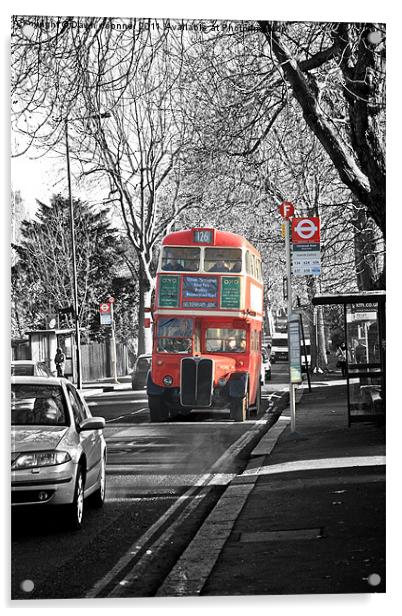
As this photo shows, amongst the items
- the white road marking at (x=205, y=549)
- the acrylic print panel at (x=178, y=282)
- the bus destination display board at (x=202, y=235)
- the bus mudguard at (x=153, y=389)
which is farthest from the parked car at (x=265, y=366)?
the bus destination display board at (x=202, y=235)

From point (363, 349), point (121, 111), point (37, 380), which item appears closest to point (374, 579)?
point (37, 380)

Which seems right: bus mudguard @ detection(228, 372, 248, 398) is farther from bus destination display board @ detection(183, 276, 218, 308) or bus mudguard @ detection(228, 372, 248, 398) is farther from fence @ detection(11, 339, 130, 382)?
fence @ detection(11, 339, 130, 382)

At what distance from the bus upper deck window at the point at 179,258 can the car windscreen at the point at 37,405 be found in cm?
141

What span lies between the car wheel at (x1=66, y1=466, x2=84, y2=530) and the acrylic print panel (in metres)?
0.03

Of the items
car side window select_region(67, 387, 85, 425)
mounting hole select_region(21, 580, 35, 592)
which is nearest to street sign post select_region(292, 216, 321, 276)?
car side window select_region(67, 387, 85, 425)

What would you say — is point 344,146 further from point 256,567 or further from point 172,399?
point 256,567

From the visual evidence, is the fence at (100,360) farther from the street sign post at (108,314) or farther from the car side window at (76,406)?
the car side window at (76,406)

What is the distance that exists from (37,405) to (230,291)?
1934mm

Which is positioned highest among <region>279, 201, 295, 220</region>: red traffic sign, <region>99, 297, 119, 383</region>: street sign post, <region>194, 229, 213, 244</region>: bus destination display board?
<region>279, 201, 295, 220</region>: red traffic sign

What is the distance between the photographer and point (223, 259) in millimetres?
9789

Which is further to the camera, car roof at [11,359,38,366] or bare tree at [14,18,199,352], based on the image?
bare tree at [14,18,199,352]

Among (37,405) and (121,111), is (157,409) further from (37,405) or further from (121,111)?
(121,111)

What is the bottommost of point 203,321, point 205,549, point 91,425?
point 205,549

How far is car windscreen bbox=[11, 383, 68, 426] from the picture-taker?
8961 millimetres
